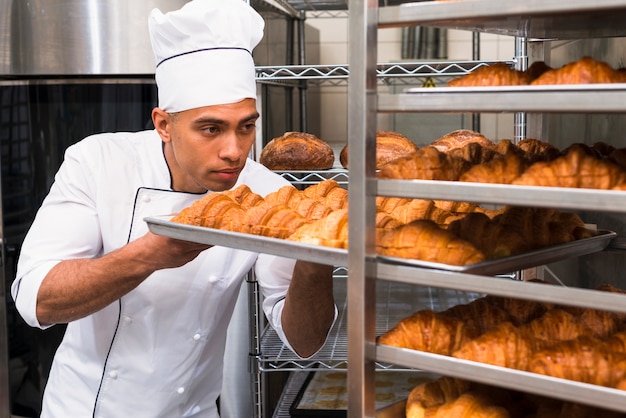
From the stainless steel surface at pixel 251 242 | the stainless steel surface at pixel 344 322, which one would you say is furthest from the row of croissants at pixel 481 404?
the stainless steel surface at pixel 344 322

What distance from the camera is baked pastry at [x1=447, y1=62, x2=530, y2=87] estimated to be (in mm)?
948

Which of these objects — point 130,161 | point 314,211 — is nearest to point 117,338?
point 130,161

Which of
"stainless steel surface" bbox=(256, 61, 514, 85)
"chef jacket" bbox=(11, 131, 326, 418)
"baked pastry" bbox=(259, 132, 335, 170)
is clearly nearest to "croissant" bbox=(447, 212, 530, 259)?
"chef jacket" bbox=(11, 131, 326, 418)

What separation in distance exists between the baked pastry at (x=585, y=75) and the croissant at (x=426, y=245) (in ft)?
0.70

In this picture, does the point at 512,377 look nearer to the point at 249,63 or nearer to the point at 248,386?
the point at 249,63

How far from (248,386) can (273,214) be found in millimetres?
1392

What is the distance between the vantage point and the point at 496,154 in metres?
1.05

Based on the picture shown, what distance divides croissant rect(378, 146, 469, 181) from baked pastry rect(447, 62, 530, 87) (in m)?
0.09

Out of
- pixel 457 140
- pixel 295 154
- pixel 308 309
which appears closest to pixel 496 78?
pixel 308 309

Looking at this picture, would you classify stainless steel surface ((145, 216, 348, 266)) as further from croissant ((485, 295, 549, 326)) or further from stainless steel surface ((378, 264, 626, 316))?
croissant ((485, 295, 549, 326))

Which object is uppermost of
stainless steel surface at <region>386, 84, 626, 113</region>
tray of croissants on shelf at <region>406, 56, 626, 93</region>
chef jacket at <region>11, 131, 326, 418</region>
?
tray of croissants on shelf at <region>406, 56, 626, 93</region>

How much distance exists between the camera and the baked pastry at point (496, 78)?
95cm

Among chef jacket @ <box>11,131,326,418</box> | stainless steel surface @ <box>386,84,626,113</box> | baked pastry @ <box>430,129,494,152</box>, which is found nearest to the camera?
stainless steel surface @ <box>386,84,626,113</box>

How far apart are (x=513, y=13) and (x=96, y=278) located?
3.23ft
